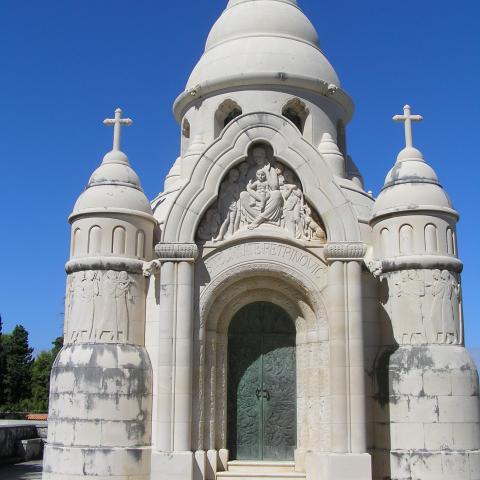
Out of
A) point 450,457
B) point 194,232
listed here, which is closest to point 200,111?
point 194,232

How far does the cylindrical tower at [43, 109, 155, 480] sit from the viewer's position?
15.5 meters

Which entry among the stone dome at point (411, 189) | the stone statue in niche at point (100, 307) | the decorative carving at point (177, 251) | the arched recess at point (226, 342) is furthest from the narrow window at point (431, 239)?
the stone statue in niche at point (100, 307)

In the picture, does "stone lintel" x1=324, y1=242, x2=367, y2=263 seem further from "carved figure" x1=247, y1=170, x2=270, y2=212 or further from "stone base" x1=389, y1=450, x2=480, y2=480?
"stone base" x1=389, y1=450, x2=480, y2=480

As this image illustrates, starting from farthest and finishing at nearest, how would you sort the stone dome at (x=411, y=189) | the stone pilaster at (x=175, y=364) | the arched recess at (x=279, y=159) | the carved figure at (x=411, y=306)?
the stone dome at (x=411, y=189)
the arched recess at (x=279, y=159)
the carved figure at (x=411, y=306)
the stone pilaster at (x=175, y=364)

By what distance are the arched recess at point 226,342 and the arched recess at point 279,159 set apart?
1.36 meters

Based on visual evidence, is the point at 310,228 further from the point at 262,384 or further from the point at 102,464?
the point at 102,464

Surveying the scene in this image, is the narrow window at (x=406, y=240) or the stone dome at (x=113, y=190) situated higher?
the stone dome at (x=113, y=190)

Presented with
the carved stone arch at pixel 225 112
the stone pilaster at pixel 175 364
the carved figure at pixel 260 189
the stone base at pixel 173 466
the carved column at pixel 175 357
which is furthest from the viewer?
the carved stone arch at pixel 225 112

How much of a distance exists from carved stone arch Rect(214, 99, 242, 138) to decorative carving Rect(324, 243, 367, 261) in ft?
19.1

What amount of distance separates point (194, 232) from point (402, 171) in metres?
5.22

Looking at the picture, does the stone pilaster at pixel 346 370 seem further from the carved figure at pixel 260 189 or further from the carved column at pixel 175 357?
the carved column at pixel 175 357

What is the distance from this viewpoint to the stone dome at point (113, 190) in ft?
55.3

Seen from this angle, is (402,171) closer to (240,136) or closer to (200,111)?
(240,136)

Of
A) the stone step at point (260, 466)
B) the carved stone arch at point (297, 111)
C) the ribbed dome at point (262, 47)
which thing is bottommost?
the stone step at point (260, 466)
